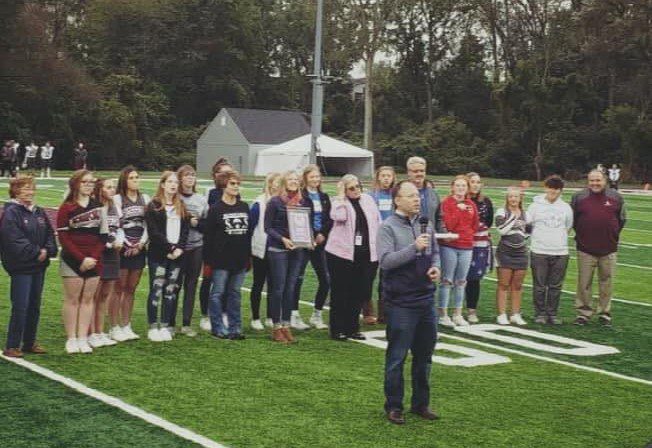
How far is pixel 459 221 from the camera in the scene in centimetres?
1060

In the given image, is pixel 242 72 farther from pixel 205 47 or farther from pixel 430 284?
pixel 430 284

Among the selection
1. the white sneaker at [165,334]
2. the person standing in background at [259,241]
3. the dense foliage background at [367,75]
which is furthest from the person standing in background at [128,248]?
the dense foliage background at [367,75]

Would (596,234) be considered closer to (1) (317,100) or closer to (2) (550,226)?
(2) (550,226)

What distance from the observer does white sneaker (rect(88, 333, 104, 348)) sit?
920 cm

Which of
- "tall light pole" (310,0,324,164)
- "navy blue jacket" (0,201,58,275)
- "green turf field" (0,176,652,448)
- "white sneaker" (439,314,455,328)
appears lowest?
"green turf field" (0,176,652,448)

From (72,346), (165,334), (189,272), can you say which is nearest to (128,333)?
(165,334)

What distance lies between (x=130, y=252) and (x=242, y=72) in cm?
6730

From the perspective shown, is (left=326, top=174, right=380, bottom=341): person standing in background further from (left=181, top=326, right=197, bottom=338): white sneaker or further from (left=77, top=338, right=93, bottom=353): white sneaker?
(left=77, top=338, right=93, bottom=353): white sneaker

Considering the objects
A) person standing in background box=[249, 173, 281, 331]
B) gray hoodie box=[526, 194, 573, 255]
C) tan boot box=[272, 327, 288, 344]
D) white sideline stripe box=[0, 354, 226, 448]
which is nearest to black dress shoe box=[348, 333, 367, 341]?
tan boot box=[272, 327, 288, 344]

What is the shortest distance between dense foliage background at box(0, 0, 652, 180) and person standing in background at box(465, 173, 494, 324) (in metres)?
40.7

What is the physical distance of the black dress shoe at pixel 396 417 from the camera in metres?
6.94

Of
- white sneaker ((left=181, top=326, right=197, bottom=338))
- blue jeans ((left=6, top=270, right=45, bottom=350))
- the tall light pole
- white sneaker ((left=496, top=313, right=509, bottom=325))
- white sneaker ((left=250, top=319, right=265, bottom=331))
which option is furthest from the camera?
the tall light pole

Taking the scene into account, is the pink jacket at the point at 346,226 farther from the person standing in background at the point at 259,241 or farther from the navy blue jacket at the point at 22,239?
the navy blue jacket at the point at 22,239

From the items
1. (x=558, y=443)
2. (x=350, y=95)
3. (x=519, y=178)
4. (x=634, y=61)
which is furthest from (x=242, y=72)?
(x=558, y=443)
